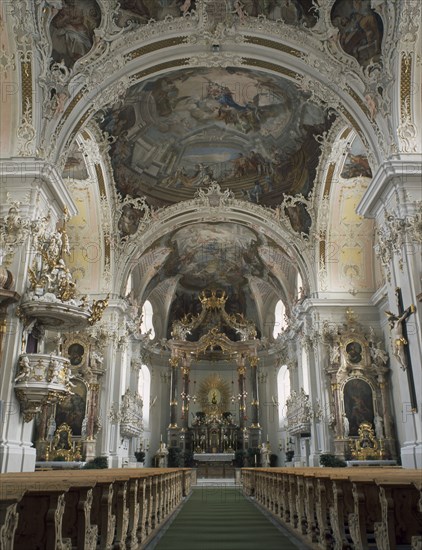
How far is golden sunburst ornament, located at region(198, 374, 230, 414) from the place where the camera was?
2809 cm

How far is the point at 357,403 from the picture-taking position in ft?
53.6

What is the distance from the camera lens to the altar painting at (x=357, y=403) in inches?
636

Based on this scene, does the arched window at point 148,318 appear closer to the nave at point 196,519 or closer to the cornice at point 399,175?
the cornice at point 399,175

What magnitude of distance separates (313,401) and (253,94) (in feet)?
34.8

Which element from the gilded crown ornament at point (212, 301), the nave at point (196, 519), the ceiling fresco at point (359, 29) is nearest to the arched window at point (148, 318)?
the gilded crown ornament at point (212, 301)

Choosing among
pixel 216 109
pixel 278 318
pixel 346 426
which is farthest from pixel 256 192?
pixel 278 318

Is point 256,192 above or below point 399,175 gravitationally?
above

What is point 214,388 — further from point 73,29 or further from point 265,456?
point 73,29

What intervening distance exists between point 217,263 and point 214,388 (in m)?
7.56

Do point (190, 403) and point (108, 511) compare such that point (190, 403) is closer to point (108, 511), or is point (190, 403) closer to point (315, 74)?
point (315, 74)

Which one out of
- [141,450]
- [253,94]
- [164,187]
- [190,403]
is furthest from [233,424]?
[253,94]

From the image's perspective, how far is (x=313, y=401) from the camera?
59.0 feet

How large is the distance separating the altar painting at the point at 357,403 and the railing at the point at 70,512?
11.2 m

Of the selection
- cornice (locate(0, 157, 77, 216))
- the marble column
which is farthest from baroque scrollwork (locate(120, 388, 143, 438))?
cornice (locate(0, 157, 77, 216))
